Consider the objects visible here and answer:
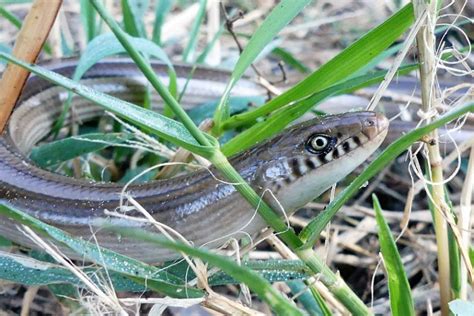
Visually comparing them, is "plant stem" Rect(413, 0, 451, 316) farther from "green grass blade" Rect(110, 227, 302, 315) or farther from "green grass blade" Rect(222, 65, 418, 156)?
"green grass blade" Rect(110, 227, 302, 315)

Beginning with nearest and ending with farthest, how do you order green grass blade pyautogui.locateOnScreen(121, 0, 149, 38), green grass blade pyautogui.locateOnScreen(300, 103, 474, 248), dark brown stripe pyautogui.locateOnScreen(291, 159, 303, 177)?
green grass blade pyautogui.locateOnScreen(300, 103, 474, 248) < dark brown stripe pyautogui.locateOnScreen(291, 159, 303, 177) < green grass blade pyautogui.locateOnScreen(121, 0, 149, 38)

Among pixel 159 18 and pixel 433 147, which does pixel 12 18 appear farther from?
pixel 433 147

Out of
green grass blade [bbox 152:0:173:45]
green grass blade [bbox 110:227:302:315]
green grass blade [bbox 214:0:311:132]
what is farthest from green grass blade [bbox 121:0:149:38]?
green grass blade [bbox 110:227:302:315]

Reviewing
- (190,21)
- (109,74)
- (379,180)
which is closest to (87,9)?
(109,74)

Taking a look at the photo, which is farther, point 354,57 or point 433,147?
point 354,57

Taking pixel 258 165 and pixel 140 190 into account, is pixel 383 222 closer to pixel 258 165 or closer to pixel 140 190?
pixel 258 165

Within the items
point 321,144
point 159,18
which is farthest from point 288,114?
point 159,18

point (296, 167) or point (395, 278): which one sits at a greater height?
point (296, 167)
